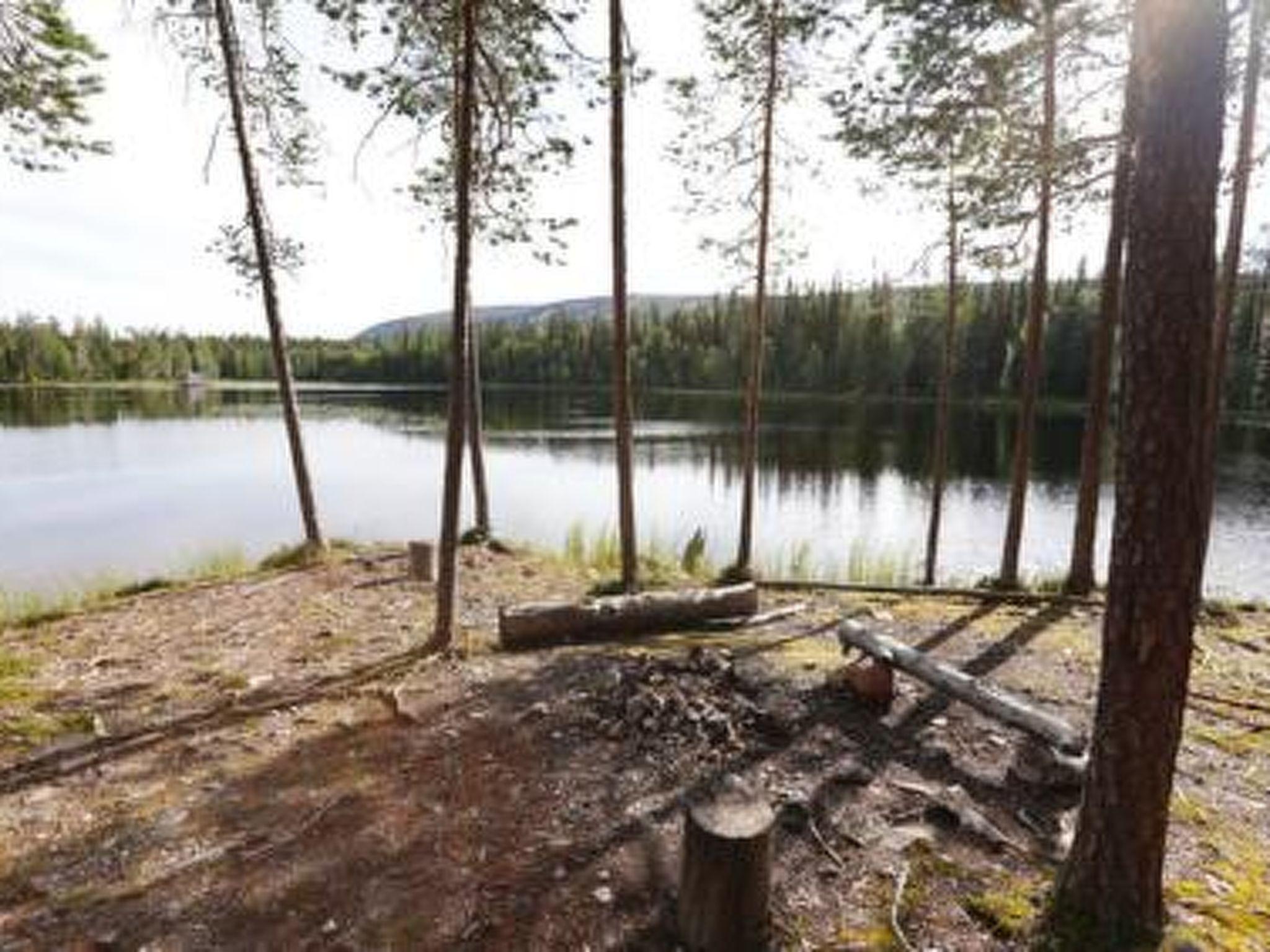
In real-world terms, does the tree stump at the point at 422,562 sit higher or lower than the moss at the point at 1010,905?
lower

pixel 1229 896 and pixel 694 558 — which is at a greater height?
pixel 1229 896

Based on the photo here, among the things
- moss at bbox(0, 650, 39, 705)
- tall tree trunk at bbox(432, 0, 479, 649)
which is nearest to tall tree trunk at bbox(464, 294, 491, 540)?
tall tree trunk at bbox(432, 0, 479, 649)

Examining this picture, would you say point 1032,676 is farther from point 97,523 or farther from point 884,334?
point 884,334

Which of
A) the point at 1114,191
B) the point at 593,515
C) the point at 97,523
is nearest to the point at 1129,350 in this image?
the point at 1114,191

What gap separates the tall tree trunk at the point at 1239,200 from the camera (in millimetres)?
8969

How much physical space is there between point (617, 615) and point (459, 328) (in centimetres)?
339

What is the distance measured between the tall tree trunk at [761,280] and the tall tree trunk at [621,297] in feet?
7.42

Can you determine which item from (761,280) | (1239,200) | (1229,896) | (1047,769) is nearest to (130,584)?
(761,280)

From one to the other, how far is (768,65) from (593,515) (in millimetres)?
13198

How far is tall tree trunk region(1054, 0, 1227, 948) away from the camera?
2.96 metres

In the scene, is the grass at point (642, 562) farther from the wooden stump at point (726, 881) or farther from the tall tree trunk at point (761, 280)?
the wooden stump at point (726, 881)

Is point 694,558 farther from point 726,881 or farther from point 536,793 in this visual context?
point 726,881

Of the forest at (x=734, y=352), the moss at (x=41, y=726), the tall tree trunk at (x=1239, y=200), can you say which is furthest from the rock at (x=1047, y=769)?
the forest at (x=734, y=352)

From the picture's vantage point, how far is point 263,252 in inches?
449
